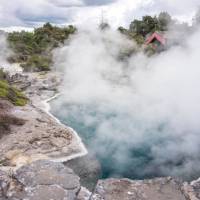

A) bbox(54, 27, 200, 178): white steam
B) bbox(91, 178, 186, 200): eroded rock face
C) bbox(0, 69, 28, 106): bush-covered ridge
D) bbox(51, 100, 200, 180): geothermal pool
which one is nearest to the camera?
bbox(91, 178, 186, 200): eroded rock face

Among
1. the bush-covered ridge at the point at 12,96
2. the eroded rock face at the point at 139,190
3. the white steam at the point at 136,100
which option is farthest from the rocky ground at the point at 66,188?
the bush-covered ridge at the point at 12,96

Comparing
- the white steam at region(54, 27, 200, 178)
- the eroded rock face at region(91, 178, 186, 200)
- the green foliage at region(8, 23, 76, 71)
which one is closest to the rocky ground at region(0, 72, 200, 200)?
the eroded rock face at region(91, 178, 186, 200)

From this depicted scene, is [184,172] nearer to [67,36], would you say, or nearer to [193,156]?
[193,156]

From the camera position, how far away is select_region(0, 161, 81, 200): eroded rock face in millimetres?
6934

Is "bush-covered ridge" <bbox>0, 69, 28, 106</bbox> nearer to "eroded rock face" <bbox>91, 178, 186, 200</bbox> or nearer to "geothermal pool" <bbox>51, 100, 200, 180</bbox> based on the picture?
"geothermal pool" <bbox>51, 100, 200, 180</bbox>

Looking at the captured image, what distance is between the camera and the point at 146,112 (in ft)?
55.4

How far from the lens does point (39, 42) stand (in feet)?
128

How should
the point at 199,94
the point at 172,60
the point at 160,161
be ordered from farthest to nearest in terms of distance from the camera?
1. the point at 172,60
2. the point at 199,94
3. the point at 160,161

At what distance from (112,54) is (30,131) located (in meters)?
16.1

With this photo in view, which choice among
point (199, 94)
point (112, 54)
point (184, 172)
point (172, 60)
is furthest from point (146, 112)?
point (112, 54)

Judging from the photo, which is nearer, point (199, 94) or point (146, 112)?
point (146, 112)

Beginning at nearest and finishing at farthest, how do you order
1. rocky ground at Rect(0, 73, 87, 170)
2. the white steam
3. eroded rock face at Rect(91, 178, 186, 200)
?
eroded rock face at Rect(91, 178, 186, 200) < rocky ground at Rect(0, 73, 87, 170) < the white steam

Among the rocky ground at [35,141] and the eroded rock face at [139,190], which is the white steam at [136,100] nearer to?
the rocky ground at [35,141]

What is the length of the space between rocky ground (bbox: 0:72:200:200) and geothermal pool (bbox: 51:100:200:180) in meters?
0.61
